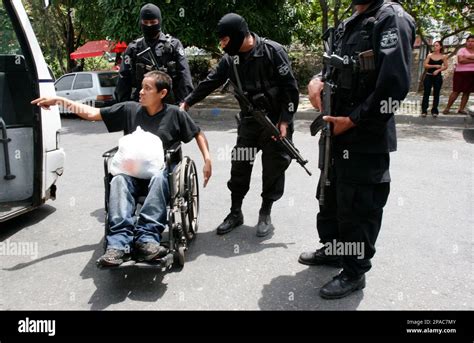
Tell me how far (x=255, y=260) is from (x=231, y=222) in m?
0.65

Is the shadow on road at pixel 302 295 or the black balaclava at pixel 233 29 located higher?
the black balaclava at pixel 233 29

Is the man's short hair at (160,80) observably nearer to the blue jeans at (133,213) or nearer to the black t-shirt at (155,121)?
the black t-shirt at (155,121)

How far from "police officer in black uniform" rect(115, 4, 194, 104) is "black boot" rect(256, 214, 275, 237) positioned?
51.3 inches

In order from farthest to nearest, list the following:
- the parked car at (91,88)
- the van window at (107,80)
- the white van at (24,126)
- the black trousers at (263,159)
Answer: the van window at (107,80)
the parked car at (91,88)
the white van at (24,126)
the black trousers at (263,159)

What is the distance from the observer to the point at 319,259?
3.12m


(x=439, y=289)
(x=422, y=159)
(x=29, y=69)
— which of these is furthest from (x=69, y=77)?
(x=439, y=289)

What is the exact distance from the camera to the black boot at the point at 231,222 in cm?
373

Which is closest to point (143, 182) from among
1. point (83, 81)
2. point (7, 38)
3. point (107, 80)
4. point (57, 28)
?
point (7, 38)

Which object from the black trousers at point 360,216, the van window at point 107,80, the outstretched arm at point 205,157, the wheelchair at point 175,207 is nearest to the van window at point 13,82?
the wheelchair at point 175,207

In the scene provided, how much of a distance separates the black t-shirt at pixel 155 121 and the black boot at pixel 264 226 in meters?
0.95

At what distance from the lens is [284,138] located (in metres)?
3.54
